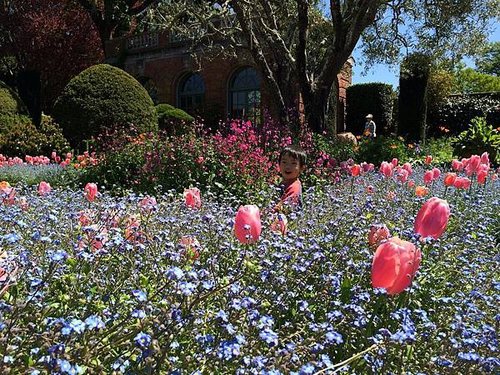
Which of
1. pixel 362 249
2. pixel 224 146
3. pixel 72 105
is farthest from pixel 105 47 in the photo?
pixel 362 249

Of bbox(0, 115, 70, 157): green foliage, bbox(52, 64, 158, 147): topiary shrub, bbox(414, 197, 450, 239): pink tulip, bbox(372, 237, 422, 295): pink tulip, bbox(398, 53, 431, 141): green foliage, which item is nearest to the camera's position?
bbox(372, 237, 422, 295): pink tulip

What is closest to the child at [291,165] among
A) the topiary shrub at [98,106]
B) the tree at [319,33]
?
the tree at [319,33]

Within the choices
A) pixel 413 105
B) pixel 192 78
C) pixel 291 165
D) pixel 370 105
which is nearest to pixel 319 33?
pixel 413 105

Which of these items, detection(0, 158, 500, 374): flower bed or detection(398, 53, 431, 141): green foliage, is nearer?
detection(0, 158, 500, 374): flower bed

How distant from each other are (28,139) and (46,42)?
13.2 meters

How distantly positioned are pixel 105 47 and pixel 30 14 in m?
3.53

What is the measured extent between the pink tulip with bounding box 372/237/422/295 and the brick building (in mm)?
17443

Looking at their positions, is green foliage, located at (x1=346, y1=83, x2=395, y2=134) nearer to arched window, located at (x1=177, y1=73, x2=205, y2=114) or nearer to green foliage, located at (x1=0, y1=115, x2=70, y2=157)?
arched window, located at (x1=177, y1=73, x2=205, y2=114)

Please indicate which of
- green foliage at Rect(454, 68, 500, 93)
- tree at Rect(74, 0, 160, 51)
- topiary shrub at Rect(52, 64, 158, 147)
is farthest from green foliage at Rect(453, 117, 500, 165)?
green foliage at Rect(454, 68, 500, 93)

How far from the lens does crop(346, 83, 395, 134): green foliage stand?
21562mm

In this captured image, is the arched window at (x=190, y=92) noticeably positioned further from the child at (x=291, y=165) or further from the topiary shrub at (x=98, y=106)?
the child at (x=291, y=165)

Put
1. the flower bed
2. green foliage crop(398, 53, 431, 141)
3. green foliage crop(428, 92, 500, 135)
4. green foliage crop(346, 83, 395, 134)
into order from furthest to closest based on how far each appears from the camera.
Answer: green foliage crop(346, 83, 395, 134), green foliage crop(428, 92, 500, 135), green foliage crop(398, 53, 431, 141), the flower bed

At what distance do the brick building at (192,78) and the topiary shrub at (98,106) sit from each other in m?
5.91

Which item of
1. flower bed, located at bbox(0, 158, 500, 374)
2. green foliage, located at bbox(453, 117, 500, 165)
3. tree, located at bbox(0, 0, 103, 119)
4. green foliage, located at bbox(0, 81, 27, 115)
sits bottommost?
green foliage, located at bbox(453, 117, 500, 165)
